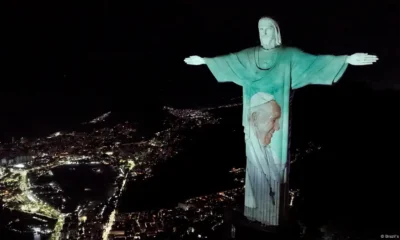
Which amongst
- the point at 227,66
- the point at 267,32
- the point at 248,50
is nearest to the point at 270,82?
the point at 248,50

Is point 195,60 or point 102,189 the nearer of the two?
point 195,60

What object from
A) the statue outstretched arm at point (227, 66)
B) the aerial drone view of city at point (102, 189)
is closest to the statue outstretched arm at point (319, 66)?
the statue outstretched arm at point (227, 66)

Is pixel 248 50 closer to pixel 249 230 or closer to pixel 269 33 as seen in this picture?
pixel 269 33

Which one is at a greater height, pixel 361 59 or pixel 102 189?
pixel 361 59

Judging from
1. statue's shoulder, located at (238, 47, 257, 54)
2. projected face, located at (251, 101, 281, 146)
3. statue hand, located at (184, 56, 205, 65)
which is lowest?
projected face, located at (251, 101, 281, 146)

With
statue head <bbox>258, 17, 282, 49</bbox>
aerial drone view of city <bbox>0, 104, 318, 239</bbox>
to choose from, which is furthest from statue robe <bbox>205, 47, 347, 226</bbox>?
aerial drone view of city <bbox>0, 104, 318, 239</bbox>

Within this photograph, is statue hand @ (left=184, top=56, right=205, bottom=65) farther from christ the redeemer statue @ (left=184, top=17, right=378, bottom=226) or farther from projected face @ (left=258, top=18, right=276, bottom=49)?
projected face @ (left=258, top=18, right=276, bottom=49)

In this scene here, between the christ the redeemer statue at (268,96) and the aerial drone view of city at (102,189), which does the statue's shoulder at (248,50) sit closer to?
the christ the redeemer statue at (268,96)
